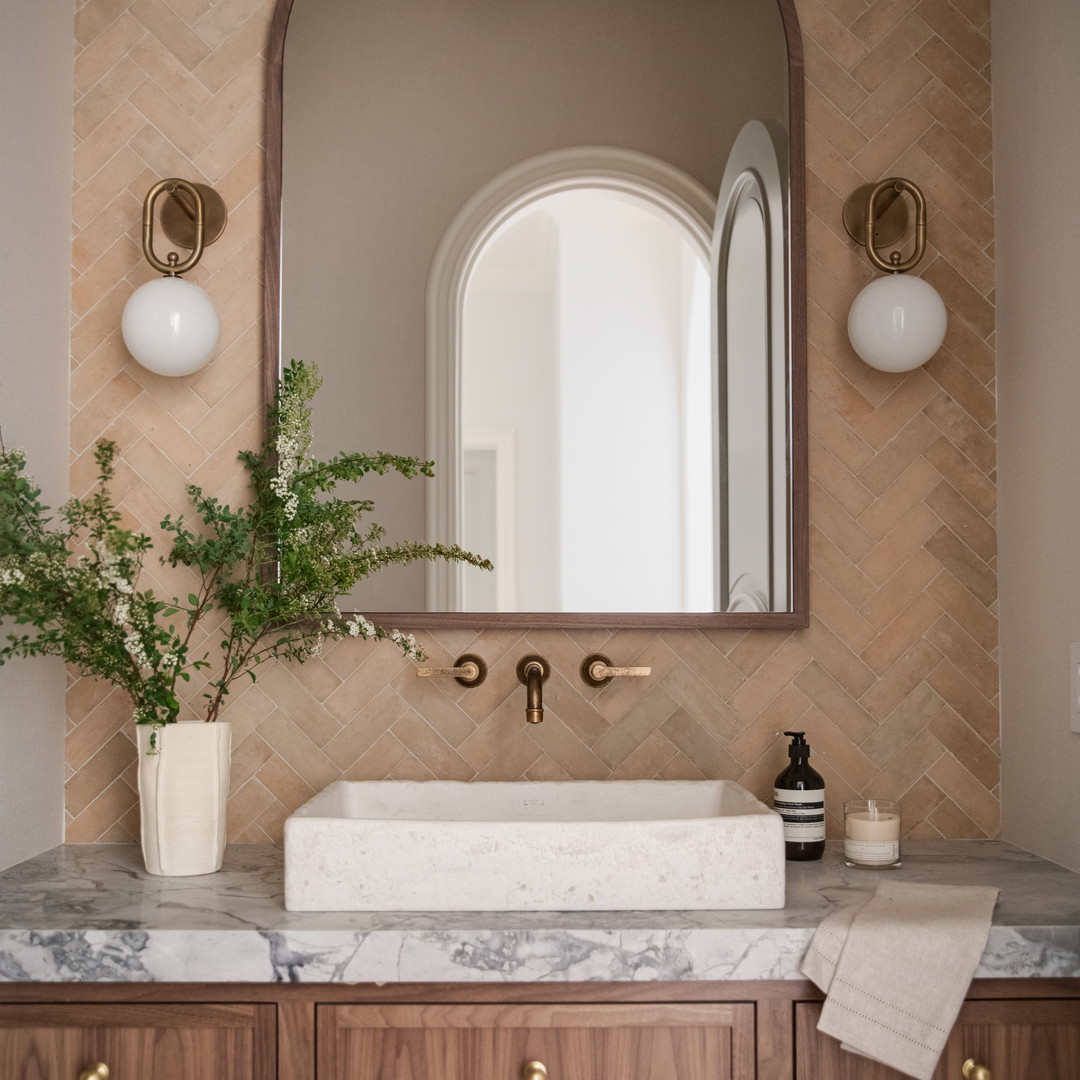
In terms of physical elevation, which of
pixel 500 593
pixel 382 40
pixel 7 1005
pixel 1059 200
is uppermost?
pixel 382 40

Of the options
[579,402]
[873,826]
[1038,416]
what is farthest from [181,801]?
[1038,416]

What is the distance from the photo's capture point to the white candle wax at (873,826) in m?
1.58

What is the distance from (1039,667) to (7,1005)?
150 centimetres

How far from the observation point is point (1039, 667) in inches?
66.0

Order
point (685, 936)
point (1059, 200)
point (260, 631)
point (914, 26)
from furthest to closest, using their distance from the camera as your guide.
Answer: point (914, 26)
point (260, 631)
point (1059, 200)
point (685, 936)

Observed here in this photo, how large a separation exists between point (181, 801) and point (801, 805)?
906mm

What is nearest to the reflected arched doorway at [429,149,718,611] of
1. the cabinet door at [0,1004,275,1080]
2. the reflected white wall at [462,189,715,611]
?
the reflected white wall at [462,189,715,611]

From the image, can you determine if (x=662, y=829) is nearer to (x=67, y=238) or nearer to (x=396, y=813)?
(x=396, y=813)

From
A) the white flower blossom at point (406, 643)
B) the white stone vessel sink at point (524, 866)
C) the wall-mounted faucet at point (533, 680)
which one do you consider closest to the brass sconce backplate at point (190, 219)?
the white flower blossom at point (406, 643)

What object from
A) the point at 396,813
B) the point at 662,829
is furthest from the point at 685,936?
the point at 396,813

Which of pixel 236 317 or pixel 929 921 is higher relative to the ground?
pixel 236 317

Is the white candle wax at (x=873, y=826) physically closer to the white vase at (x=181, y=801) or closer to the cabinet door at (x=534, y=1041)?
the cabinet door at (x=534, y=1041)

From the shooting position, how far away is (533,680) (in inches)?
66.8

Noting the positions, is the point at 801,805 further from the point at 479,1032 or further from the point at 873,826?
the point at 479,1032
